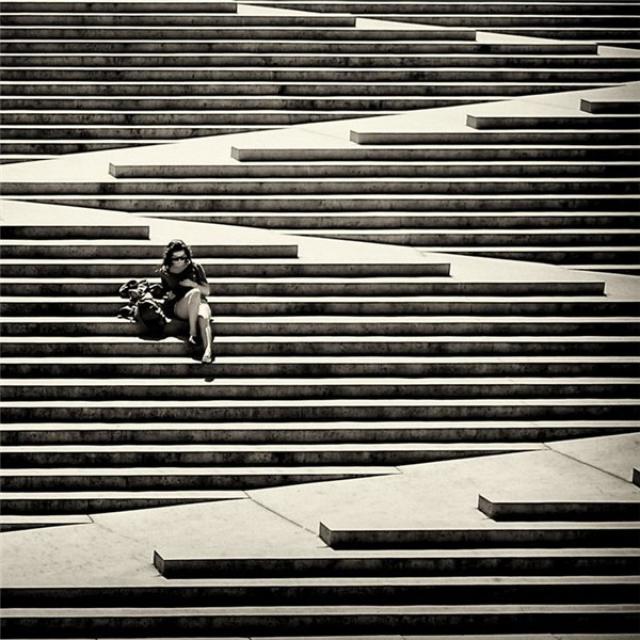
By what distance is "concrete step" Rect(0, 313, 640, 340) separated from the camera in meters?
12.6

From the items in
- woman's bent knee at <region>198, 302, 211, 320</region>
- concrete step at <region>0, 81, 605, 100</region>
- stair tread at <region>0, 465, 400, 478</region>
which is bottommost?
stair tread at <region>0, 465, 400, 478</region>

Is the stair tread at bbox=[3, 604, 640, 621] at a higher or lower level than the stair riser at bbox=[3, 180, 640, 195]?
lower

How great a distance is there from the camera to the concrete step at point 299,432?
11719 mm

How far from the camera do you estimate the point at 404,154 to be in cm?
1527

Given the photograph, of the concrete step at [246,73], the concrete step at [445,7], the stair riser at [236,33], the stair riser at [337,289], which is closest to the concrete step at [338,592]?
the stair riser at [337,289]

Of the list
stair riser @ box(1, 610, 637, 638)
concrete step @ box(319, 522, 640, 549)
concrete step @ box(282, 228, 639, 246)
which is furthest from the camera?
concrete step @ box(282, 228, 639, 246)

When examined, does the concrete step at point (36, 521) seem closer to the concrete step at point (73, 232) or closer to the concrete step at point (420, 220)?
the concrete step at point (73, 232)

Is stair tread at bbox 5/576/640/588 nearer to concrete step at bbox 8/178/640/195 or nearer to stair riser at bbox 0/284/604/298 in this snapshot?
stair riser at bbox 0/284/604/298

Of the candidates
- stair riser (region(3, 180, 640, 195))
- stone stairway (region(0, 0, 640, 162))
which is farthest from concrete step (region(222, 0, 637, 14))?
stair riser (region(3, 180, 640, 195))

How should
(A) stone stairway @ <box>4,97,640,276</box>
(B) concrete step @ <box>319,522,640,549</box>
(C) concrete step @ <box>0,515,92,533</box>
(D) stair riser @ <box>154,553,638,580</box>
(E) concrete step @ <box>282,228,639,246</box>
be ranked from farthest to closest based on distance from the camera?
(A) stone stairway @ <box>4,97,640,276</box>, (E) concrete step @ <box>282,228,639,246</box>, (C) concrete step @ <box>0,515,92,533</box>, (B) concrete step @ <box>319,522,640,549</box>, (D) stair riser @ <box>154,553,638,580</box>

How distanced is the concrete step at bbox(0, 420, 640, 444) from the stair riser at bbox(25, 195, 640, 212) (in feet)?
10.0

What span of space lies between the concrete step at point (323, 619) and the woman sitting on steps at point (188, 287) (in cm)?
300

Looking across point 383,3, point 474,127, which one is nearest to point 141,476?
point 474,127

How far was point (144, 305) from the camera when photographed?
12.5 metres
